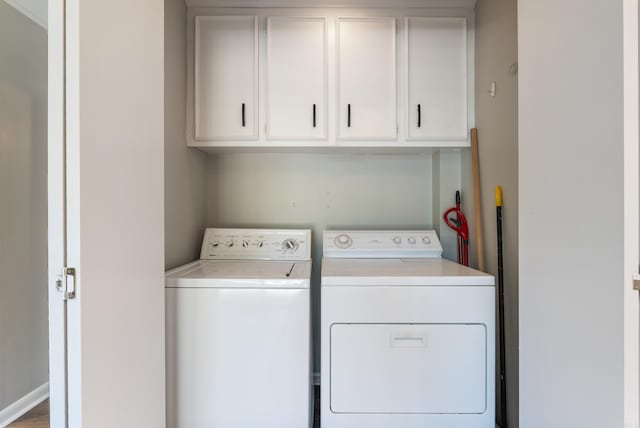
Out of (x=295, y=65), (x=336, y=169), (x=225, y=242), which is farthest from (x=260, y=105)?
(x=225, y=242)

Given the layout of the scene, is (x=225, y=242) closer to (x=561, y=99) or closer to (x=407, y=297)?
(x=407, y=297)

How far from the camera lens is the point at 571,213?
0.88 metres

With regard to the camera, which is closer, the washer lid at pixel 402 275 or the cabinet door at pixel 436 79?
the washer lid at pixel 402 275

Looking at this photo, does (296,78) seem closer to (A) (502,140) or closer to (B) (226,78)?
(B) (226,78)

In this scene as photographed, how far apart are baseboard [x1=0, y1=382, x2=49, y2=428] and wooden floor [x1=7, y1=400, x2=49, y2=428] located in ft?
0.04

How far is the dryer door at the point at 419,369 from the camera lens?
141 centimetres

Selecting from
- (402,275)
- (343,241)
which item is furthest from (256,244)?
(402,275)

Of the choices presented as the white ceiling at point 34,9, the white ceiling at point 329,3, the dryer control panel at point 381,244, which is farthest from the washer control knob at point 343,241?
the white ceiling at point 34,9

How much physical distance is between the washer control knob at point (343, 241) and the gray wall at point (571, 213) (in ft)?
3.52

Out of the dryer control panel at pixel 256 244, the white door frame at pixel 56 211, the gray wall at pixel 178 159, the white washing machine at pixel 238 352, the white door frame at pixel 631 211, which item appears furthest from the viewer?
the dryer control panel at pixel 256 244

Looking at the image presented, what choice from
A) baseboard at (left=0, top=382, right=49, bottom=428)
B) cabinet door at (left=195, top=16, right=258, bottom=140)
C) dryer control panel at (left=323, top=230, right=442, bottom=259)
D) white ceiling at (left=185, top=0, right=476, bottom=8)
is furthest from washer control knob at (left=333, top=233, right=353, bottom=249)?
baseboard at (left=0, top=382, right=49, bottom=428)

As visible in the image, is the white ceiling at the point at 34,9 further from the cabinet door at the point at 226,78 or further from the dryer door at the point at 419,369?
the dryer door at the point at 419,369

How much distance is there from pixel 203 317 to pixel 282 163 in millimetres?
1195

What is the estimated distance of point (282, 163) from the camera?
7.35 feet
